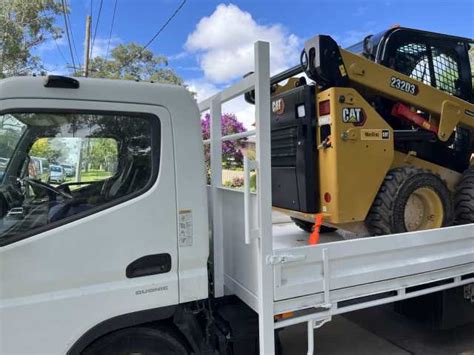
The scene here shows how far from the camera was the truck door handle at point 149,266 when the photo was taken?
2.26 meters

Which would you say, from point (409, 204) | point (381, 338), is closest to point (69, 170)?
point (409, 204)

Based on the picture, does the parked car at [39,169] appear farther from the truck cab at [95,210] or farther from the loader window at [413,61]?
the loader window at [413,61]

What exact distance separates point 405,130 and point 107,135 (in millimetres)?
2540

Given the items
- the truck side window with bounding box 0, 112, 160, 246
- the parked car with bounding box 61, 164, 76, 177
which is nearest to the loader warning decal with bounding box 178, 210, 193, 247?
the truck side window with bounding box 0, 112, 160, 246

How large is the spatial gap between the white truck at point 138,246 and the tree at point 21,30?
9991 mm

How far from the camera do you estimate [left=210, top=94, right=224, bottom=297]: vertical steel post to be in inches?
108

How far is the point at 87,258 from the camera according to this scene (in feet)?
7.06

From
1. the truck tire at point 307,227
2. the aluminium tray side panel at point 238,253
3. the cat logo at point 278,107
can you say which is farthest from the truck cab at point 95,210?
the truck tire at point 307,227

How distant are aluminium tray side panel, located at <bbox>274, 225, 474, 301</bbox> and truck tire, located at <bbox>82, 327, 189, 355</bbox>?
65cm

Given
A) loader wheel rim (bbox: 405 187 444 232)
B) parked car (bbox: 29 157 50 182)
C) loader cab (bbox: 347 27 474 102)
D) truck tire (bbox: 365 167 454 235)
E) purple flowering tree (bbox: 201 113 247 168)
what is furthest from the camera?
loader cab (bbox: 347 27 474 102)

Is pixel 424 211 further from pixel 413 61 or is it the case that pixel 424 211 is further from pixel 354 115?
pixel 413 61

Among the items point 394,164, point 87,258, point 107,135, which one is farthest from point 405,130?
point 87,258

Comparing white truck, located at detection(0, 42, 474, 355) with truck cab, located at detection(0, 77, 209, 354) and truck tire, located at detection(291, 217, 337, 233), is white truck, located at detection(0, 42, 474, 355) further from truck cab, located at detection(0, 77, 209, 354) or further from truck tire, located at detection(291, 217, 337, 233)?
truck tire, located at detection(291, 217, 337, 233)

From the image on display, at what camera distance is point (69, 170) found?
89.5 inches
